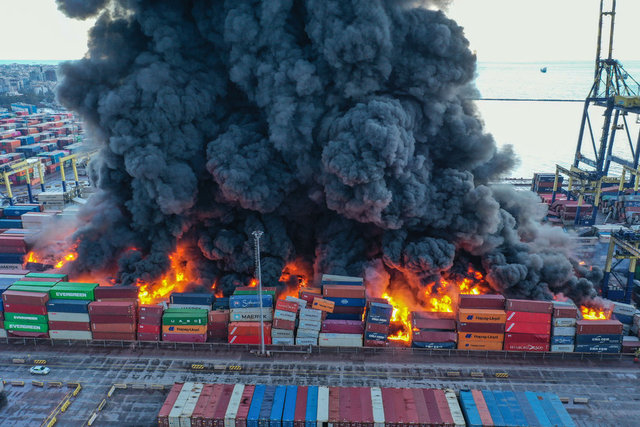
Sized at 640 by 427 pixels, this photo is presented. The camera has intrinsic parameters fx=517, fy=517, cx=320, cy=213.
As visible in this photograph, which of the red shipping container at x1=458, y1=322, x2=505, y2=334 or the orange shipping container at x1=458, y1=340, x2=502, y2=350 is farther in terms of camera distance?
the orange shipping container at x1=458, y1=340, x2=502, y2=350

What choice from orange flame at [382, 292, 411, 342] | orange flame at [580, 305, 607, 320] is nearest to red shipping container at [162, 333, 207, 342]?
orange flame at [382, 292, 411, 342]

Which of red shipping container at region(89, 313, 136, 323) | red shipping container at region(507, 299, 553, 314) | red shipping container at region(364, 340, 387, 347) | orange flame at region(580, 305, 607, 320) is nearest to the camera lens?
red shipping container at region(507, 299, 553, 314)

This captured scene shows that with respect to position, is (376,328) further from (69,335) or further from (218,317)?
(69,335)

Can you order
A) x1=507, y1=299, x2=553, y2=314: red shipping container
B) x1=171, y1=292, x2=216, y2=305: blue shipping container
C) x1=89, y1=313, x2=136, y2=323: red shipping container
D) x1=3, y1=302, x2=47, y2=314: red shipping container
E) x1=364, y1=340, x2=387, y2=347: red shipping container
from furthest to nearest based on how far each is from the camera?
1. x1=171, y1=292, x2=216, y2=305: blue shipping container
2. x1=3, y1=302, x2=47, y2=314: red shipping container
3. x1=89, y1=313, x2=136, y2=323: red shipping container
4. x1=364, y1=340, x2=387, y2=347: red shipping container
5. x1=507, y1=299, x2=553, y2=314: red shipping container

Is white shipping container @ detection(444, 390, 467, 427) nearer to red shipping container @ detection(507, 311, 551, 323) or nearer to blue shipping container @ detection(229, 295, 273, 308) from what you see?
red shipping container @ detection(507, 311, 551, 323)

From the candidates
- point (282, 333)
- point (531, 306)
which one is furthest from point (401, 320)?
point (282, 333)

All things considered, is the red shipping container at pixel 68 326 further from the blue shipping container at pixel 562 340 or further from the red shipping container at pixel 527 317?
the blue shipping container at pixel 562 340

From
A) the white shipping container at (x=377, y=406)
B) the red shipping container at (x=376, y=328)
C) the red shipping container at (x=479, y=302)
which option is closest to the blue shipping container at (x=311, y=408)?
the white shipping container at (x=377, y=406)
